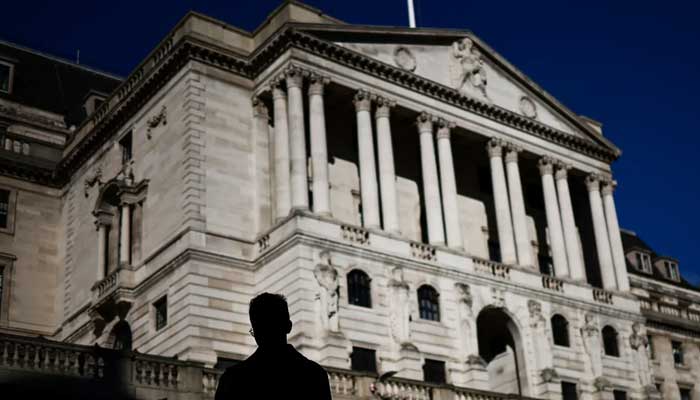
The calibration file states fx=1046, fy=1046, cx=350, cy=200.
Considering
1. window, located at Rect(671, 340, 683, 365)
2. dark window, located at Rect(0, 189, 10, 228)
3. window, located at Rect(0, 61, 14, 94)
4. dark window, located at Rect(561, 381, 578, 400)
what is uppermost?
window, located at Rect(0, 61, 14, 94)

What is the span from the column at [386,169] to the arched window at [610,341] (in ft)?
42.6

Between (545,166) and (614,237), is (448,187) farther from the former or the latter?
(614,237)

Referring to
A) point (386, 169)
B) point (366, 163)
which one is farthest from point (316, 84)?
point (386, 169)

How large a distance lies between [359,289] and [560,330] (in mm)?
12559

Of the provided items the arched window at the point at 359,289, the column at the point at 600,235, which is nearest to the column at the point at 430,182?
the arched window at the point at 359,289

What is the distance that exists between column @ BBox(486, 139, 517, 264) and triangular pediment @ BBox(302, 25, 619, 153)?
251 centimetres

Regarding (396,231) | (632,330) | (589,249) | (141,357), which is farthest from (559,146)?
(141,357)

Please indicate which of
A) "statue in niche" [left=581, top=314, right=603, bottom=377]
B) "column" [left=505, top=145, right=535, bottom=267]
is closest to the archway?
"column" [left=505, top=145, right=535, bottom=267]

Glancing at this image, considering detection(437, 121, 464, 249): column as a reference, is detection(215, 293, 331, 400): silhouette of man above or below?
below

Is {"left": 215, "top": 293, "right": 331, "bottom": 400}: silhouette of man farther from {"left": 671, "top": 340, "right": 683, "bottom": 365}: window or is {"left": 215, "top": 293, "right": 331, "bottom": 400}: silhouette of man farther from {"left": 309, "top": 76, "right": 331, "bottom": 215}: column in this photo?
{"left": 671, "top": 340, "right": 683, "bottom": 365}: window

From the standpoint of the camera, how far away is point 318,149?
4491cm

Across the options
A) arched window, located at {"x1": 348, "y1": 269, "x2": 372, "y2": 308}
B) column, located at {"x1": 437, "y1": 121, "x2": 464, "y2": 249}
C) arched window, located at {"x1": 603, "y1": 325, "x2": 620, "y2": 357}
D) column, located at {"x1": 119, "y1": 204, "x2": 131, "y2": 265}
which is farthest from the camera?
arched window, located at {"x1": 603, "y1": 325, "x2": 620, "y2": 357}

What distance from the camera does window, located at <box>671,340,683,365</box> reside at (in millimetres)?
64938

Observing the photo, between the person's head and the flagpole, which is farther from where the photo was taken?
the flagpole
